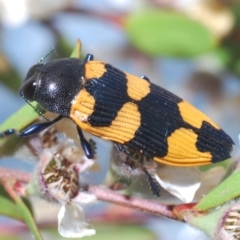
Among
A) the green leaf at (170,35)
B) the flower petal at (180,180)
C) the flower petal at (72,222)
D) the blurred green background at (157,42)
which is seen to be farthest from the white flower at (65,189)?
the green leaf at (170,35)

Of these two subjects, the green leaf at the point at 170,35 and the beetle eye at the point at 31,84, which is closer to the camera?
the beetle eye at the point at 31,84

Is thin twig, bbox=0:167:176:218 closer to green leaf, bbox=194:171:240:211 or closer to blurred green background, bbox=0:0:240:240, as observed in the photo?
green leaf, bbox=194:171:240:211

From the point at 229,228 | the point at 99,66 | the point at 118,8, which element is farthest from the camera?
the point at 118,8

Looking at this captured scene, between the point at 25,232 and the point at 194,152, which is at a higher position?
the point at 194,152

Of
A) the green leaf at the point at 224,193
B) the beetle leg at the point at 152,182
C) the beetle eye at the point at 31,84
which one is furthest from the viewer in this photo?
the beetle eye at the point at 31,84

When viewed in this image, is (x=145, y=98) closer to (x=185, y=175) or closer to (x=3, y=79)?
(x=185, y=175)

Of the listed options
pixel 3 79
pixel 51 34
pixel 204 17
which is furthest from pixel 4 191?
pixel 204 17

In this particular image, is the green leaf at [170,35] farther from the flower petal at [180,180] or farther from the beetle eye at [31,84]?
the flower petal at [180,180]

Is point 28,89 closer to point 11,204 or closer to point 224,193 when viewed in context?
point 11,204
